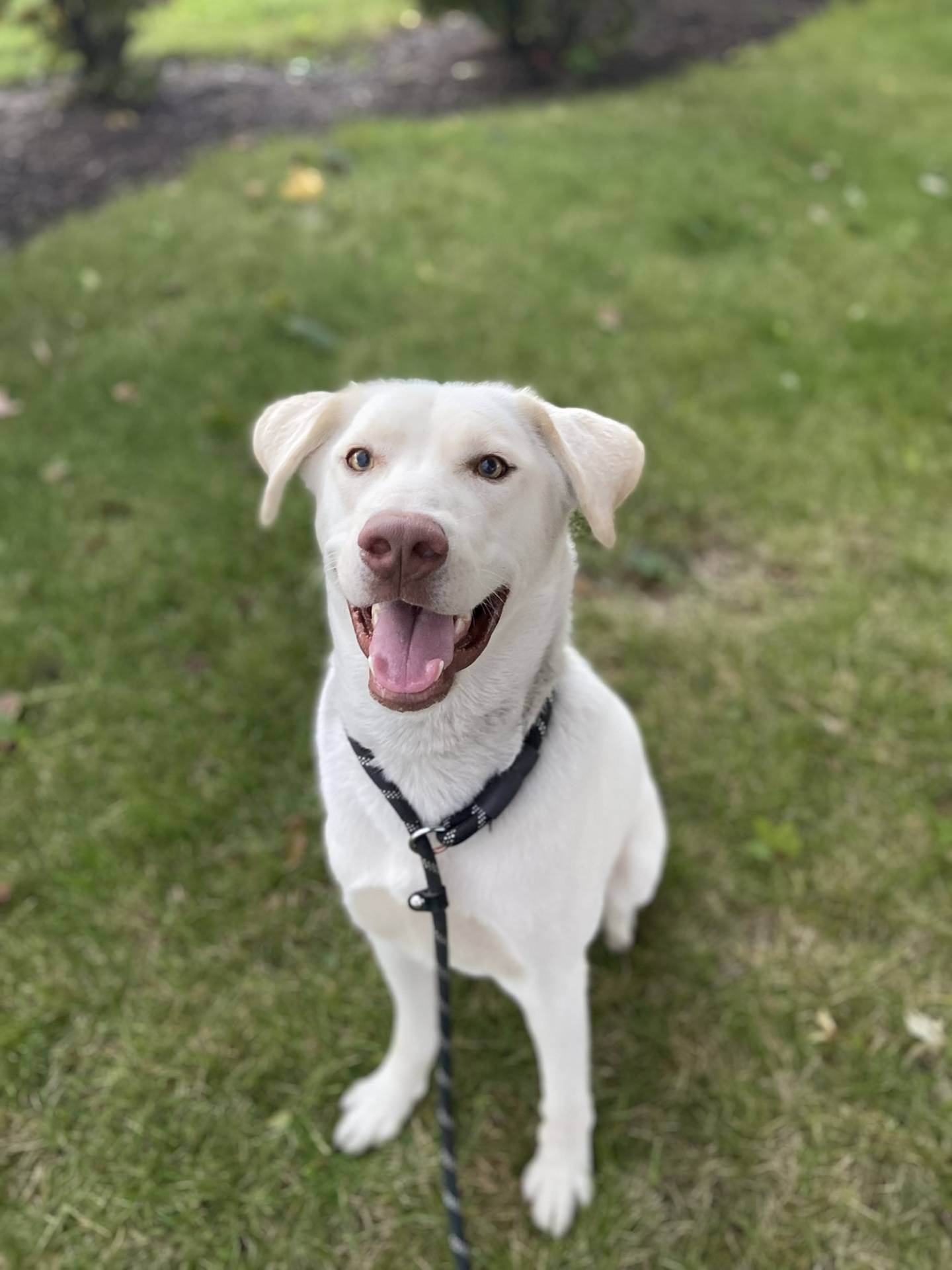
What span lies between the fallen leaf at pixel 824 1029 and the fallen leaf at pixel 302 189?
5.47m

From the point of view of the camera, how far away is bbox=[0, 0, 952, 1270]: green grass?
221 centimetres

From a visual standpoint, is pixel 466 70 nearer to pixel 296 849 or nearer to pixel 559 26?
pixel 559 26

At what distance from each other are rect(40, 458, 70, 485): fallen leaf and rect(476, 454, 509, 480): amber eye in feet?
10.2

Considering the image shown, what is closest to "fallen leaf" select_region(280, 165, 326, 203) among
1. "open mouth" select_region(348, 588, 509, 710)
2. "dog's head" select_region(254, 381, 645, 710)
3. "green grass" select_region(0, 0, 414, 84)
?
"green grass" select_region(0, 0, 414, 84)

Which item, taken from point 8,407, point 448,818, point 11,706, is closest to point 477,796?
point 448,818

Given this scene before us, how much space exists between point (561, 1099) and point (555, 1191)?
0.86 ft

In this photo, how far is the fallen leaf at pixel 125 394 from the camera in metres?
4.34

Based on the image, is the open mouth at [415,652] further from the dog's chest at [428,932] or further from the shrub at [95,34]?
the shrub at [95,34]

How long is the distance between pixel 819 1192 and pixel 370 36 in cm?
977

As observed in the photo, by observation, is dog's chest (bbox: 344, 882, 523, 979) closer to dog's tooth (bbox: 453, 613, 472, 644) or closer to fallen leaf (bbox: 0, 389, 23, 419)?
dog's tooth (bbox: 453, 613, 472, 644)

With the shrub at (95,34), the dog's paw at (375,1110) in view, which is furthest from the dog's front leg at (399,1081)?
the shrub at (95,34)

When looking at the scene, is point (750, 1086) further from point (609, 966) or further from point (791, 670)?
point (791, 670)

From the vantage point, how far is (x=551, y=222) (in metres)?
5.75

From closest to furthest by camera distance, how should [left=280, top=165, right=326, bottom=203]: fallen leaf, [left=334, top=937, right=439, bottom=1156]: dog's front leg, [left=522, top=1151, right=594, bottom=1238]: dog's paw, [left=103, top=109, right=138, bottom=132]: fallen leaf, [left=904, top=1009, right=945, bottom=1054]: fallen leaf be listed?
[left=522, top=1151, right=594, bottom=1238]: dog's paw, [left=334, top=937, right=439, bottom=1156]: dog's front leg, [left=904, top=1009, right=945, bottom=1054]: fallen leaf, [left=280, top=165, right=326, bottom=203]: fallen leaf, [left=103, top=109, right=138, bottom=132]: fallen leaf
